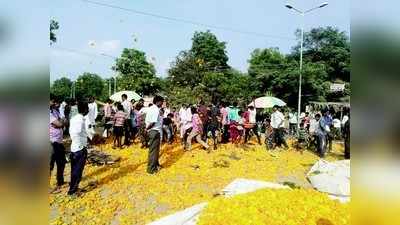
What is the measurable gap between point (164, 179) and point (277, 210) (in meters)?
5.94

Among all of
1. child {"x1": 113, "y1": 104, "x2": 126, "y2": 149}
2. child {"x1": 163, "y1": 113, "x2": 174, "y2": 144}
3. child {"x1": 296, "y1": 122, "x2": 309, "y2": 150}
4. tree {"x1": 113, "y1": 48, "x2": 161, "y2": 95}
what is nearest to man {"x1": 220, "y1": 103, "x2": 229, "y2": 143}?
child {"x1": 163, "y1": 113, "x2": 174, "y2": 144}

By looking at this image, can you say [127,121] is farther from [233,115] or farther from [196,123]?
[233,115]

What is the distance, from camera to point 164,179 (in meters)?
11.3

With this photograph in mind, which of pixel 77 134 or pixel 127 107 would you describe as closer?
pixel 77 134

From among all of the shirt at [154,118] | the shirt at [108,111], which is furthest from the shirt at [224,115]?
the shirt at [154,118]

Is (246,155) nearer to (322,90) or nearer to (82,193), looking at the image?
(82,193)

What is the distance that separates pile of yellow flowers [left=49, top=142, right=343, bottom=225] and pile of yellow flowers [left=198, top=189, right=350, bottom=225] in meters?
2.27

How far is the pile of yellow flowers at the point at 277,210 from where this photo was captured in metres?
5.33

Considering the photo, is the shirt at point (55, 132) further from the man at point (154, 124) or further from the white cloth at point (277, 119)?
the white cloth at point (277, 119)

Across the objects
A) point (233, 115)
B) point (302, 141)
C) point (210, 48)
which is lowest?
point (302, 141)

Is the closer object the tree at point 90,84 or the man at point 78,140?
the man at point 78,140

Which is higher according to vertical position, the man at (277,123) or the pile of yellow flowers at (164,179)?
the man at (277,123)

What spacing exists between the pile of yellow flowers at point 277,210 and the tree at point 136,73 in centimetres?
4196

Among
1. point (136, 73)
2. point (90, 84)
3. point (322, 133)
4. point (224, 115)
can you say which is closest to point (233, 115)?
point (224, 115)
